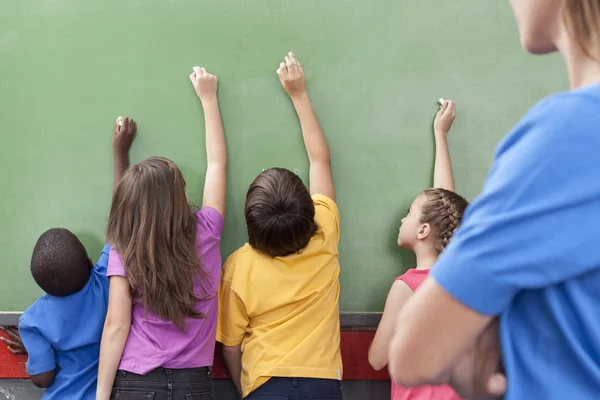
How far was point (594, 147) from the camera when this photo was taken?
1.66 feet

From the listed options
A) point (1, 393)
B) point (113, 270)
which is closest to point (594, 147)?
point (113, 270)

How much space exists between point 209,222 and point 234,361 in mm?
463

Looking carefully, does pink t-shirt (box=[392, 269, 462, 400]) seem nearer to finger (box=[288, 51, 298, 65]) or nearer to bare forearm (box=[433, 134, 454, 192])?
bare forearm (box=[433, 134, 454, 192])

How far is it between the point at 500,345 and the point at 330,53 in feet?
5.18

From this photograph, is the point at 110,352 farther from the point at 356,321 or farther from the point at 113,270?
the point at 356,321

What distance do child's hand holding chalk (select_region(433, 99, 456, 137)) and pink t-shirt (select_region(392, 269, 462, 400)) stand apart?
0.51 m

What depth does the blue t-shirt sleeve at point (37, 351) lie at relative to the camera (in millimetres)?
1702

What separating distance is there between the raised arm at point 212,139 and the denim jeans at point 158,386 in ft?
1.79

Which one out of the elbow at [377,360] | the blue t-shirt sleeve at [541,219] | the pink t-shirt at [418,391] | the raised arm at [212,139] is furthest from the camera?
the raised arm at [212,139]

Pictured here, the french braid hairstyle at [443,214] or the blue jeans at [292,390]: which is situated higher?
the french braid hairstyle at [443,214]

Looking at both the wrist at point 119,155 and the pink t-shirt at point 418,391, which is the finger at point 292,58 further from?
the pink t-shirt at point 418,391

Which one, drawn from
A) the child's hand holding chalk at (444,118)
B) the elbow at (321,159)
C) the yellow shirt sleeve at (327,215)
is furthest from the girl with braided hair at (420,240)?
the elbow at (321,159)

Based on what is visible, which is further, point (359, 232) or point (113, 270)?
point (359, 232)

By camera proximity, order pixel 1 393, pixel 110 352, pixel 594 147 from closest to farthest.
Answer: pixel 594 147
pixel 110 352
pixel 1 393
